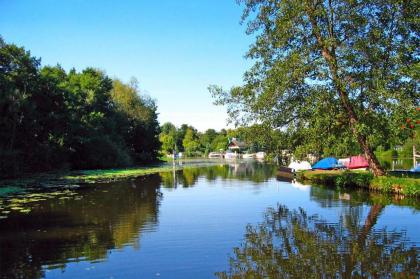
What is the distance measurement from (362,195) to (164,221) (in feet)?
44.3

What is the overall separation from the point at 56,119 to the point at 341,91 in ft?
108

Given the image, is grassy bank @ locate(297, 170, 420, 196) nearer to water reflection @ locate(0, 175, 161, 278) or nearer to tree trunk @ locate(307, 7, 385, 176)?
tree trunk @ locate(307, 7, 385, 176)

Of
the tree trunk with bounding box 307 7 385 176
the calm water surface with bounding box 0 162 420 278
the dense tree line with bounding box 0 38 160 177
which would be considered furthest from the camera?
the dense tree line with bounding box 0 38 160 177

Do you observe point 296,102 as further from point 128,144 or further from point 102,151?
point 128,144

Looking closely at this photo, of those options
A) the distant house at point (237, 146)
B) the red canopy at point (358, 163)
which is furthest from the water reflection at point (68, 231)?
the distant house at point (237, 146)

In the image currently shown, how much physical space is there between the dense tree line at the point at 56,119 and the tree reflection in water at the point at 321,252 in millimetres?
29134

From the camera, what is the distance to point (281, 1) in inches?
986

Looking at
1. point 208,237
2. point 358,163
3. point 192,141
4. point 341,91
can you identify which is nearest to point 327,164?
point 358,163

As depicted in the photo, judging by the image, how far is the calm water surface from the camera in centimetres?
985

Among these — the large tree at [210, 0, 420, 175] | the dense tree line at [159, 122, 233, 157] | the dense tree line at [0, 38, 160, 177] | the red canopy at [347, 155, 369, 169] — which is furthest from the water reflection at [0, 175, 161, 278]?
the dense tree line at [159, 122, 233, 157]

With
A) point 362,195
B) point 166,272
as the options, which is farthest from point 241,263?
point 362,195

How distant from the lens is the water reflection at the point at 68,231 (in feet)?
35.7

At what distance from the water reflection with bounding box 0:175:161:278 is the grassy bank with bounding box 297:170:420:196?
541 inches

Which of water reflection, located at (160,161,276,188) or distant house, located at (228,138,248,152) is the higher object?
distant house, located at (228,138,248,152)
